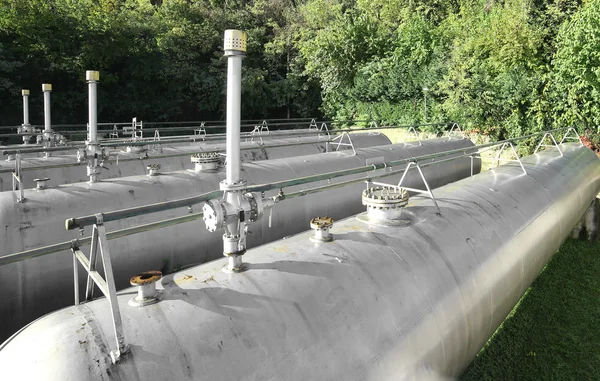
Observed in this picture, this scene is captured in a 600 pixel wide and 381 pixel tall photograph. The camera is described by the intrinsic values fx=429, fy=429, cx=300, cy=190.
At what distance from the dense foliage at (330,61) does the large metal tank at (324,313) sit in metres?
15.5

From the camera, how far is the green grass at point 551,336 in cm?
635

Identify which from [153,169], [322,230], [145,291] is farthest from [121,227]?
[145,291]

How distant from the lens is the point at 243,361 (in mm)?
2592

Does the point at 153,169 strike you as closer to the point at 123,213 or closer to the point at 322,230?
the point at 322,230

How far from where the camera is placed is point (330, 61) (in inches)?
1196

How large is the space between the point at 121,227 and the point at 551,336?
7.12 meters

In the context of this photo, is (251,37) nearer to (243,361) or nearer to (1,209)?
(1,209)

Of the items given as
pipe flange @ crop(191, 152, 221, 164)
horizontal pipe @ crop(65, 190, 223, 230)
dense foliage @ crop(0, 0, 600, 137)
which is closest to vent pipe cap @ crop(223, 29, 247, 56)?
horizontal pipe @ crop(65, 190, 223, 230)

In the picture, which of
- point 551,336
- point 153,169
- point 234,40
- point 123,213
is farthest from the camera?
point 551,336

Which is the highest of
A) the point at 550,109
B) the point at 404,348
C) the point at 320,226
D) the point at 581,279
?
the point at 550,109

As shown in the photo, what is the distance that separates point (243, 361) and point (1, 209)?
427cm

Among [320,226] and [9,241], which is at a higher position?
[320,226]

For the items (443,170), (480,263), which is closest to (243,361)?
(480,263)

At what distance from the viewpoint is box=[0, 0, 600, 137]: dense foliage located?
1978 centimetres
